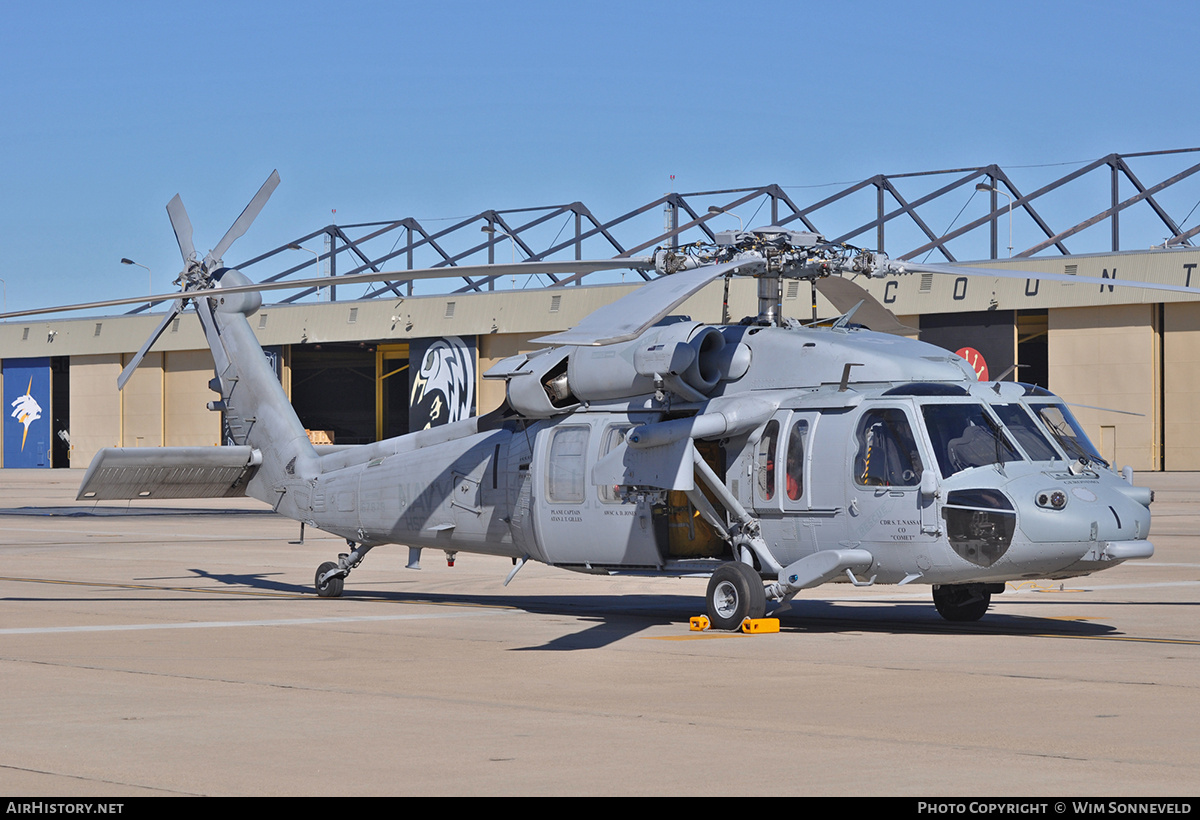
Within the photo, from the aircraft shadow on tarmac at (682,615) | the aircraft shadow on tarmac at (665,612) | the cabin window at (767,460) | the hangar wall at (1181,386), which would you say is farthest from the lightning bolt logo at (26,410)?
the cabin window at (767,460)

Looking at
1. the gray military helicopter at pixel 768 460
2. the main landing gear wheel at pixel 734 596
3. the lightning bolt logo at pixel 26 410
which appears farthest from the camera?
the lightning bolt logo at pixel 26 410

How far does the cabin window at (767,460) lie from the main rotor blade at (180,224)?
9.65 m

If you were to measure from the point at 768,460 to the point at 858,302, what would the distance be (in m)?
2.68

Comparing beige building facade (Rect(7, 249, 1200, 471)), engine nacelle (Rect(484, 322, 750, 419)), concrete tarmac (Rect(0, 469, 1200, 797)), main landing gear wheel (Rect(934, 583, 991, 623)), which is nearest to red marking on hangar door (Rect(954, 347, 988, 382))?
beige building facade (Rect(7, 249, 1200, 471))

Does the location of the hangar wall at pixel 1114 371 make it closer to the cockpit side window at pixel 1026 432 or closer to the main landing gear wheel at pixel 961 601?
the main landing gear wheel at pixel 961 601

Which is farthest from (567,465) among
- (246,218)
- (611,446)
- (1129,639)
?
Result: (246,218)

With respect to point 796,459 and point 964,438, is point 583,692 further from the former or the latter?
point 964,438

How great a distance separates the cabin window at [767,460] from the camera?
14.5 metres

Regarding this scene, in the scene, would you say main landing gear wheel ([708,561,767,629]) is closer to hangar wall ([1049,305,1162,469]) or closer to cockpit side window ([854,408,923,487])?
cockpit side window ([854,408,923,487])

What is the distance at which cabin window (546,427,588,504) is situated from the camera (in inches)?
617

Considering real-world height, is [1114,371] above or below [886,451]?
above

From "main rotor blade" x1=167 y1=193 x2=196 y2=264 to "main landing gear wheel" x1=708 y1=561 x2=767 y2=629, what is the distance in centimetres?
997

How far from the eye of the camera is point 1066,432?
553 inches

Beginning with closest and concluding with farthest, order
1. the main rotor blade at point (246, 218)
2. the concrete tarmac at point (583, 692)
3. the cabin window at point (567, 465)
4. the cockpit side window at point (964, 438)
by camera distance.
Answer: the concrete tarmac at point (583, 692) < the cockpit side window at point (964, 438) < the cabin window at point (567, 465) < the main rotor blade at point (246, 218)
